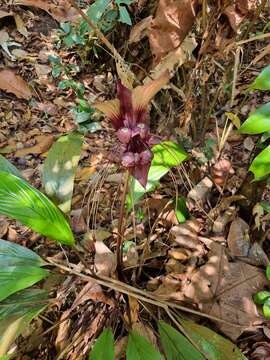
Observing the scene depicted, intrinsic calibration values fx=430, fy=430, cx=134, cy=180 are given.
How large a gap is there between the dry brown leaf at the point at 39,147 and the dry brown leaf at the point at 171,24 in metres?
0.62

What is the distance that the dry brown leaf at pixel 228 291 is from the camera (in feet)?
3.24

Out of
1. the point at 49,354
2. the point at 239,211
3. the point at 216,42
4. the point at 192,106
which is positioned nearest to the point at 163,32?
the point at 216,42

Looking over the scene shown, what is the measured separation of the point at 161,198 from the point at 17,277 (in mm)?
557

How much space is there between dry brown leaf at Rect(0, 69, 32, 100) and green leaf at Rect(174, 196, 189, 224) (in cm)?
85

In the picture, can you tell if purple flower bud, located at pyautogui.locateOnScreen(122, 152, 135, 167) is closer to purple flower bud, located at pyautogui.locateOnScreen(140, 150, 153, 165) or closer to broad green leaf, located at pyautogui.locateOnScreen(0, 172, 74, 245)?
purple flower bud, located at pyautogui.locateOnScreen(140, 150, 153, 165)

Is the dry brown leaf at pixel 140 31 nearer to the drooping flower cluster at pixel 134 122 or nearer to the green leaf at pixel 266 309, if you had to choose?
the drooping flower cluster at pixel 134 122

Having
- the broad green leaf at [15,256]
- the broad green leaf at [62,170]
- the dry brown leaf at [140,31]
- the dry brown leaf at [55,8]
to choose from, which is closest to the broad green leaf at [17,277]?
the broad green leaf at [15,256]

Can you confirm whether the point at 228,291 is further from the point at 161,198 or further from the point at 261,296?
the point at 161,198

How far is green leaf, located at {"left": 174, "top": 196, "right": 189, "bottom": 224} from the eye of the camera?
1216 mm

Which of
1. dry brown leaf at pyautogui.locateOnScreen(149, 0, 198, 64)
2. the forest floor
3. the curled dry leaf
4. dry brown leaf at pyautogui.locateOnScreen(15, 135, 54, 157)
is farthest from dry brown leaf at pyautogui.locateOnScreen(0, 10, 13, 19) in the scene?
the curled dry leaf

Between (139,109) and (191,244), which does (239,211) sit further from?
(139,109)

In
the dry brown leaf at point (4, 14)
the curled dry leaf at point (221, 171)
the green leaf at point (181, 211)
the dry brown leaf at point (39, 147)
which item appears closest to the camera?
the green leaf at point (181, 211)

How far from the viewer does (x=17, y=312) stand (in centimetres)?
93

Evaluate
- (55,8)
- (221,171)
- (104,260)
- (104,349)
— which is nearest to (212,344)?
(104,349)
